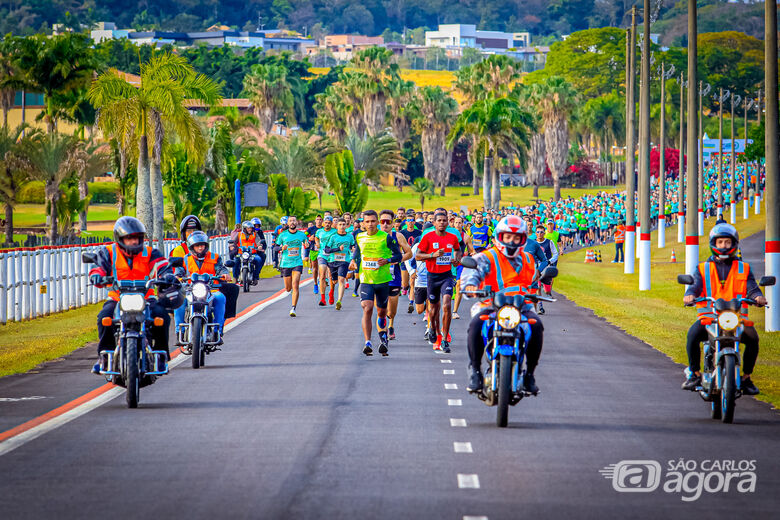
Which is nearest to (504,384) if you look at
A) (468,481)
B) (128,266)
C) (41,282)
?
(468,481)

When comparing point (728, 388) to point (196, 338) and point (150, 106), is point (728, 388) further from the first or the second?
point (150, 106)

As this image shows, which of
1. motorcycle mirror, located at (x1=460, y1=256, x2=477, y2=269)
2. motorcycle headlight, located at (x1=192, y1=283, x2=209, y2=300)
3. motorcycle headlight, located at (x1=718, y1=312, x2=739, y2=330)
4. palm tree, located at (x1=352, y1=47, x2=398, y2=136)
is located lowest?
motorcycle headlight, located at (x1=718, y1=312, x2=739, y2=330)

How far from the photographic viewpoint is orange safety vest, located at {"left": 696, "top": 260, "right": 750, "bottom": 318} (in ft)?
42.4

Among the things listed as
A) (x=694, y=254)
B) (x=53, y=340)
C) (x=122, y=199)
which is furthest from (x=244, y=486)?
(x=122, y=199)

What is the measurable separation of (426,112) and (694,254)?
86341mm

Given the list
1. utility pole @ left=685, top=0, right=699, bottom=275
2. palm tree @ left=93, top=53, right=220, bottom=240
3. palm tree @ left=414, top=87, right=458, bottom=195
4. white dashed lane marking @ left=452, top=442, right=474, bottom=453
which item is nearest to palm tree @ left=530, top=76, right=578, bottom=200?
→ palm tree @ left=414, top=87, right=458, bottom=195

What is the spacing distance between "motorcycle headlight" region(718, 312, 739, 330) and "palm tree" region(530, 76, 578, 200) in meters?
104

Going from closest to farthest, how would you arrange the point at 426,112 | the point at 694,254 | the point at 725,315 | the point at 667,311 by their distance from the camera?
the point at 725,315 → the point at 667,311 → the point at 694,254 → the point at 426,112

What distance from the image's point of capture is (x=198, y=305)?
17469mm

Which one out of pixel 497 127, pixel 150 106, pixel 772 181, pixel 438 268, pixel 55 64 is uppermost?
pixel 55 64

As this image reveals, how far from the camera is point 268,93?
12188 cm

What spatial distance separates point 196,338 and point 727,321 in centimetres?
731

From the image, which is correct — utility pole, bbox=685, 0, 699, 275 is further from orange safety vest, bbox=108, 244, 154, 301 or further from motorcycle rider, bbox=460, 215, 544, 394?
orange safety vest, bbox=108, 244, 154, 301

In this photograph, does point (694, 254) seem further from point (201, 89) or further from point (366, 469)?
point (366, 469)
